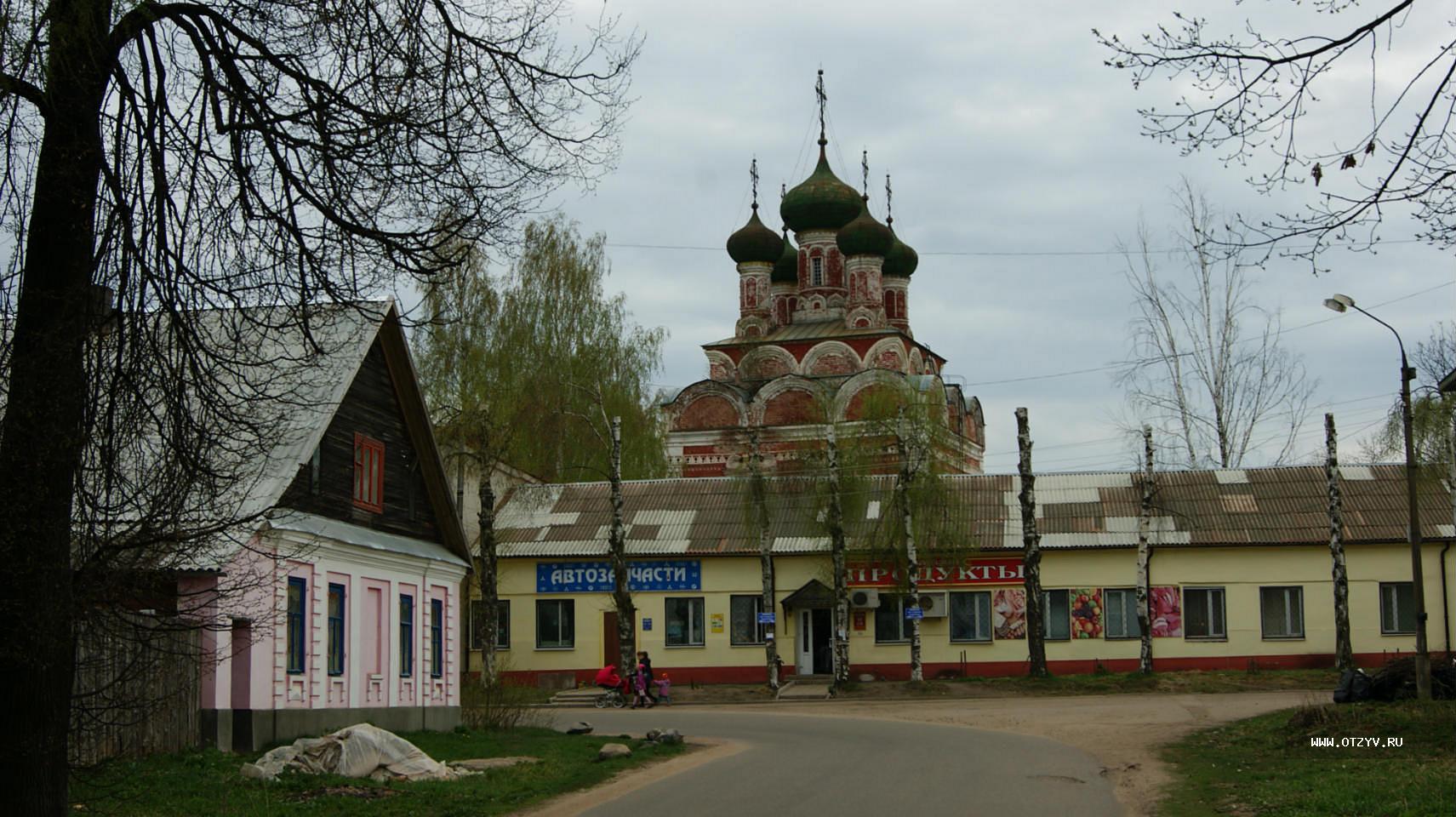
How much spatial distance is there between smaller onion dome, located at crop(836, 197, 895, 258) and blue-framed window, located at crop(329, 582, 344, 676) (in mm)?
52113

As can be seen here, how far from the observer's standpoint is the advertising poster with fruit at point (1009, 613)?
1663 inches

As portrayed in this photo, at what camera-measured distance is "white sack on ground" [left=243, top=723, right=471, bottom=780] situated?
17109 millimetres

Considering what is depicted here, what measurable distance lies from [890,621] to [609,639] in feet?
26.0

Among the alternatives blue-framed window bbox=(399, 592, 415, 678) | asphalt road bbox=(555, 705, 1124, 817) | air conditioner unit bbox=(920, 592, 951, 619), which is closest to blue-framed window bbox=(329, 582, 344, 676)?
blue-framed window bbox=(399, 592, 415, 678)

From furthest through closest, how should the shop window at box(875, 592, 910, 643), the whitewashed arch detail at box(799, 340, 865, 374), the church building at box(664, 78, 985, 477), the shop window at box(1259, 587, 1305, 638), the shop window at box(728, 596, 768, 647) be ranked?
the whitewashed arch detail at box(799, 340, 865, 374) < the church building at box(664, 78, 985, 477) < the shop window at box(728, 596, 768, 647) < the shop window at box(875, 592, 910, 643) < the shop window at box(1259, 587, 1305, 638)

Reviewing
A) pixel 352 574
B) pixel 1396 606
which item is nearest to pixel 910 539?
pixel 1396 606

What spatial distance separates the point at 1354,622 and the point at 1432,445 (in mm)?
5030

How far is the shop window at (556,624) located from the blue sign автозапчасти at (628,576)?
42 cm

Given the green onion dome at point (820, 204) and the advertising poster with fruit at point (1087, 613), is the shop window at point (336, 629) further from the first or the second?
the green onion dome at point (820, 204)

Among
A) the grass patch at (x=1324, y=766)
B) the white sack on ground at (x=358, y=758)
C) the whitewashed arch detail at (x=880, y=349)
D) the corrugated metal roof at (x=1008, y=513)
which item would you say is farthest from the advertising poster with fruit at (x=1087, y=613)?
the whitewashed arch detail at (x=880, y=349)

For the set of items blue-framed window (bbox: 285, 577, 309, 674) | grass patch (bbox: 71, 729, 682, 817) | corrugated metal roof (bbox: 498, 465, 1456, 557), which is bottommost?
grass patch (bbox: 71, 729, 682, 817)

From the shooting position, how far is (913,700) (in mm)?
36750

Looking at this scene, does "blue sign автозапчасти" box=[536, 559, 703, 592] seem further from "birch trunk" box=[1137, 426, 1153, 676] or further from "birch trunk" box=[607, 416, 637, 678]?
"birch trunk" box=[1137, 426, 1153, 676]

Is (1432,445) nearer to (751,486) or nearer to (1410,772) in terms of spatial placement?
(751,486)
